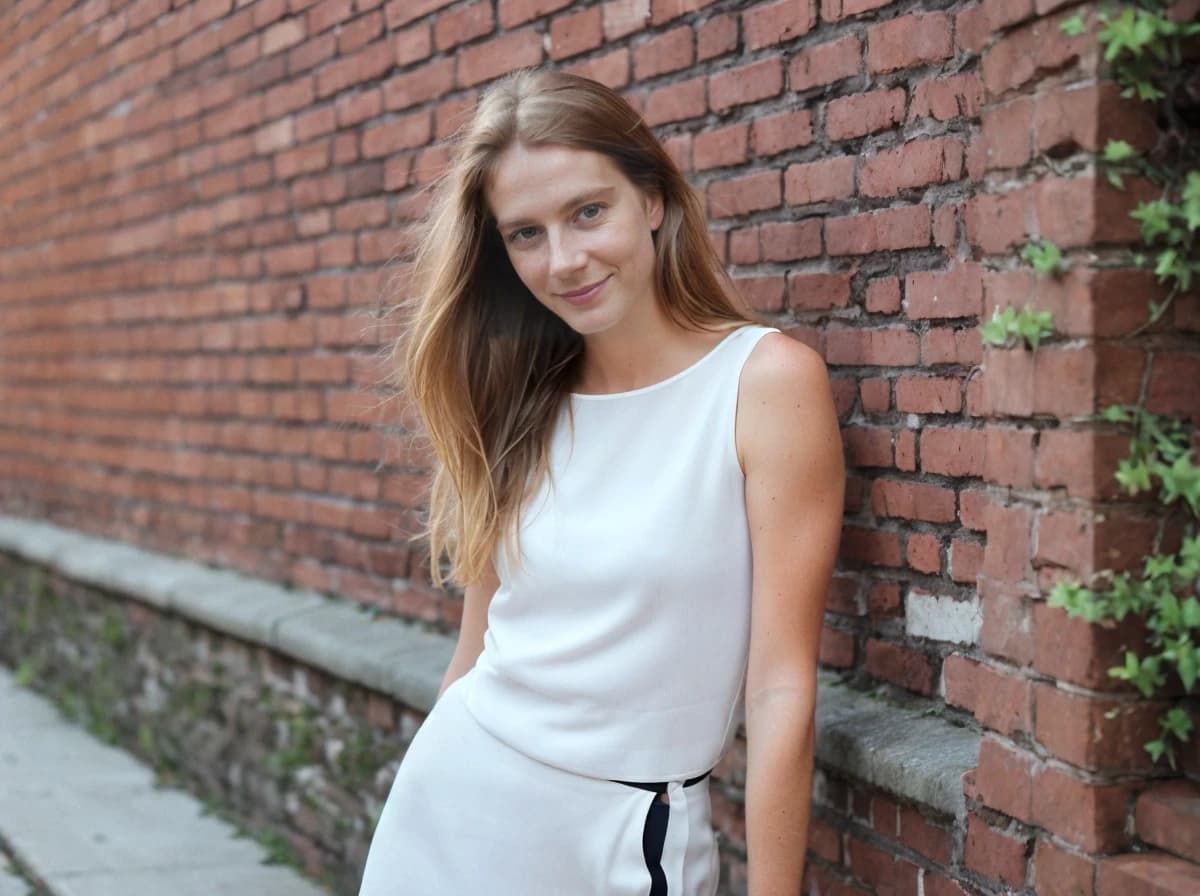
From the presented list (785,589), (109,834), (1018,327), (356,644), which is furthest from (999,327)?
(109,834)

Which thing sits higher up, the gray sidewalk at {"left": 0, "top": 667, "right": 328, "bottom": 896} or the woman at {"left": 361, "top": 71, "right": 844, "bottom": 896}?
the woman at {"left": 361, "top": 71, "right": 844, "bottom": 896}

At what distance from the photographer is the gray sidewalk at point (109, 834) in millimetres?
4316

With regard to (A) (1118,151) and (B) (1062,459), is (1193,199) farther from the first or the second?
(B) (1062,459)

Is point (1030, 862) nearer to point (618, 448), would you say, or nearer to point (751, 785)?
point (751, 785)

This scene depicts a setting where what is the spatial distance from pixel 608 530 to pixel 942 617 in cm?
59

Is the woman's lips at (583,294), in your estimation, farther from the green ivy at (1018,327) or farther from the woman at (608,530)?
the green ivy at (1018,327)

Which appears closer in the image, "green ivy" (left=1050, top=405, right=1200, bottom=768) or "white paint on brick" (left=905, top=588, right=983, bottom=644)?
"green ivy" (left=1050, top=405, right=1200, bottom=768)

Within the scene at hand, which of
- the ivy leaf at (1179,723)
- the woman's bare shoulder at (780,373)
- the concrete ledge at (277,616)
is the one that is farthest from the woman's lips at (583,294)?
the concrete ledge at (277,616)

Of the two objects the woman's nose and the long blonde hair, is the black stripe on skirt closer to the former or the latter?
the long blonde hair

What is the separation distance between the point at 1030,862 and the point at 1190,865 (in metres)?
0.27

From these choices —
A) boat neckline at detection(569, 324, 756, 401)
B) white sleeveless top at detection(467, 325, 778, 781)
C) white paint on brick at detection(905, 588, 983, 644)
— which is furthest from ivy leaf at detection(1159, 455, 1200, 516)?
boat neckline at detection(569, 324, 756, 401)

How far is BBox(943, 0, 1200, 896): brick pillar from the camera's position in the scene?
1830 millimetres

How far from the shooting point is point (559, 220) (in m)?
2.31

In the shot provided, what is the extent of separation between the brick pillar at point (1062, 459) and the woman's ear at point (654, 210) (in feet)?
1.91
